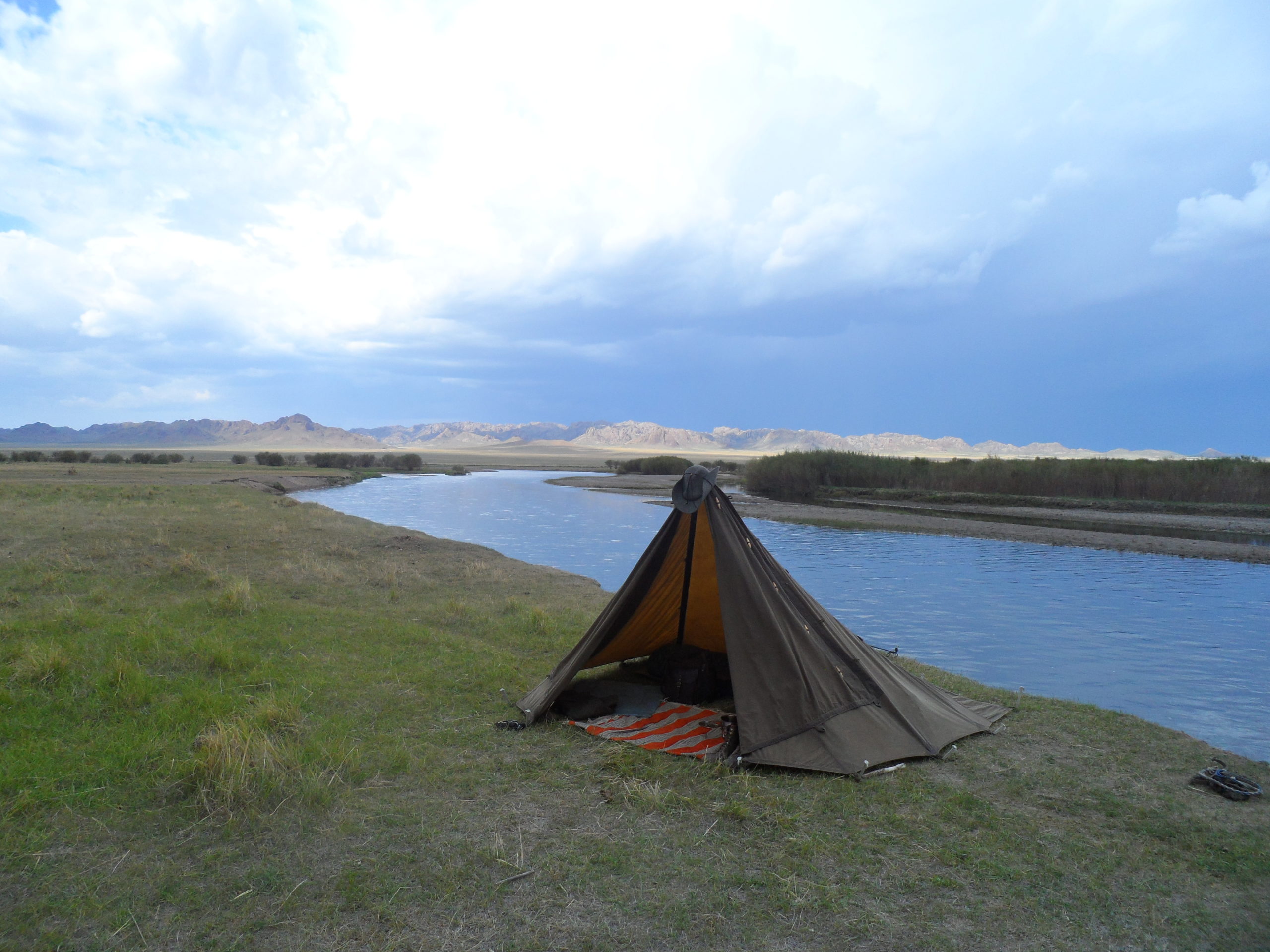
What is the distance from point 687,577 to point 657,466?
6921 cm

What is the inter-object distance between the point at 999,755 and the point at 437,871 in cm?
446

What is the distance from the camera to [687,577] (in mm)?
7535

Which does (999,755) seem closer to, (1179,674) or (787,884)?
(787,884)

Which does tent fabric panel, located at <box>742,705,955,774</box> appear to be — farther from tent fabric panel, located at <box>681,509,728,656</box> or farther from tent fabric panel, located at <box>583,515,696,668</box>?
tent fabric panel, located at <box>583,515,696,668</box>

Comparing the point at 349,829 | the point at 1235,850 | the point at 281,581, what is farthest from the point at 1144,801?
the point at 281,581

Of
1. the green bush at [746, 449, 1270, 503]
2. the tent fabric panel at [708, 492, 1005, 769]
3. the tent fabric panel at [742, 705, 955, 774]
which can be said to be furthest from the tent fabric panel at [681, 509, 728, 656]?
the green bush at [746, 449, 1270, 503]

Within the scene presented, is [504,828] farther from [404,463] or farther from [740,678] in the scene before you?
[404,463]

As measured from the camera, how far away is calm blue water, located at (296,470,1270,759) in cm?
979

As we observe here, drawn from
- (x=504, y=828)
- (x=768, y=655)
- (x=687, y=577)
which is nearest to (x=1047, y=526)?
(x=687, y=577)

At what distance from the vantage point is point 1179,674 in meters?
10.7

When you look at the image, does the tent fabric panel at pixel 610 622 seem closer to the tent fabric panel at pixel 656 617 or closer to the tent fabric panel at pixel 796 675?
the tent fabric panel at pixel 656 617

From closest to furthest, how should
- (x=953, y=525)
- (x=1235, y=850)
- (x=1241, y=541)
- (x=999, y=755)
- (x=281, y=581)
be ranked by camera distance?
(x=1235, y=850) < (x=999, y=755) < (x=281, y=581) < (x=1241, y=541) < (x=953, y=525)

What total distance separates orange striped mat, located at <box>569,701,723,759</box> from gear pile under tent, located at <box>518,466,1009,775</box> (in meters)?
0.02

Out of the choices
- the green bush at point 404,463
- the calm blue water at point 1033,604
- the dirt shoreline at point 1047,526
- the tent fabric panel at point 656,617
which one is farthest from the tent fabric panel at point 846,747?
the green bush at point 404,463
